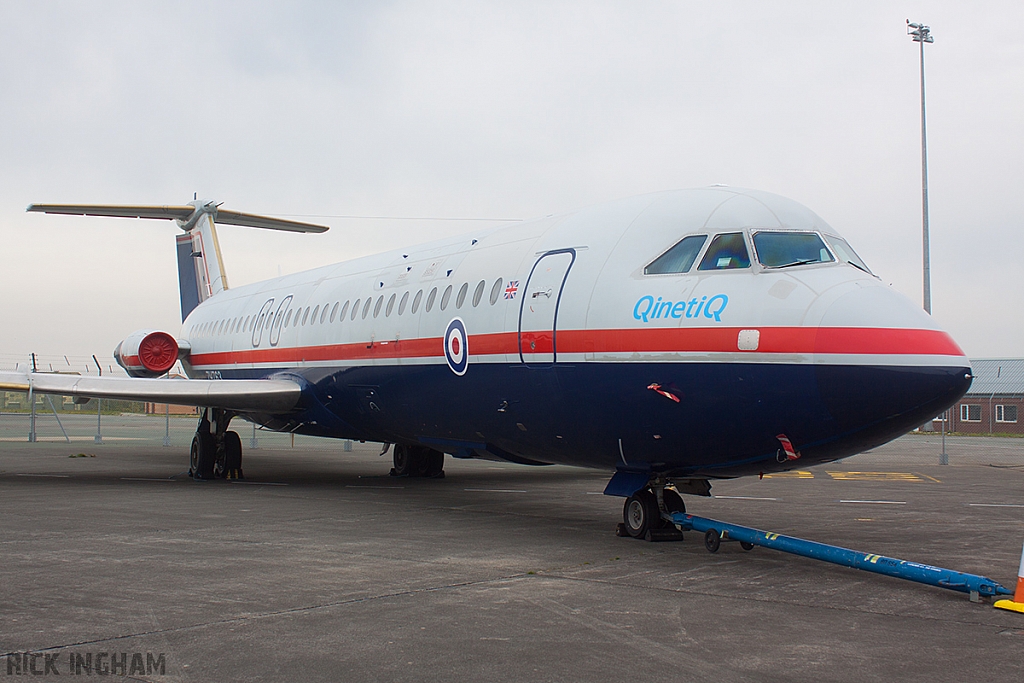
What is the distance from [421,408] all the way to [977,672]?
7.79 m

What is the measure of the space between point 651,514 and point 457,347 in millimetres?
2996

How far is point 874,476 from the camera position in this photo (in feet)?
61.4

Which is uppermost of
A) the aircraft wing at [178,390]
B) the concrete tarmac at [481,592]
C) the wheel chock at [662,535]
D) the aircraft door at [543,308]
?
the aircraft door at [543,308]

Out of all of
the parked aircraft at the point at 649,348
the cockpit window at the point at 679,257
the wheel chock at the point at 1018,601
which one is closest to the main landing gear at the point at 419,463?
the parked aircraft at the point at 649,348

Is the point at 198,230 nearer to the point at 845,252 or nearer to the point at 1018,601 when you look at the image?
the point at 845,252

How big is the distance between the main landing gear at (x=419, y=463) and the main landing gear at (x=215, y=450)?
115 inches

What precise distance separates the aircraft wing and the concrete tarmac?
204 cm

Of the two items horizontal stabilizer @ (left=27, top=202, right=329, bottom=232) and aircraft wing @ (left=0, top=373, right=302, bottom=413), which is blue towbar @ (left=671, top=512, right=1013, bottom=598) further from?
horizontal stabilizer @ (left=27, top=202, right=329, bottom=232)

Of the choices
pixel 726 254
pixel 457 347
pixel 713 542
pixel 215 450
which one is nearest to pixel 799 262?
pixel 726 254

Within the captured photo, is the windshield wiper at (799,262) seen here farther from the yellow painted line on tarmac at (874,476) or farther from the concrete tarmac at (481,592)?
the yellow painted line on tarmac at (874,476)

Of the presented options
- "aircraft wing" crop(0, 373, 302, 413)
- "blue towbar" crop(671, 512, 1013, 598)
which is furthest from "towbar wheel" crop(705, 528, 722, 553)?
"aircraft wing" crop(0, 373, 302, 413)

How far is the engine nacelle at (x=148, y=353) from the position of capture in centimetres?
1964

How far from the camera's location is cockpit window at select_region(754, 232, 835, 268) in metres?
8.02

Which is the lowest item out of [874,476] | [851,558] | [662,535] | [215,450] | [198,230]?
[874,476]
